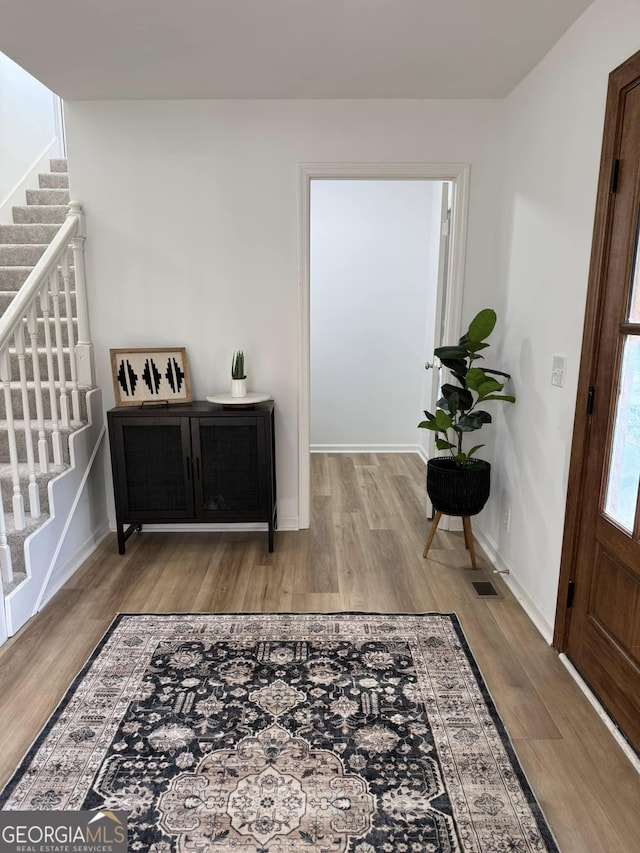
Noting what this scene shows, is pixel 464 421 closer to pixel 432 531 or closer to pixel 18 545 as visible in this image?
pixel 432 531

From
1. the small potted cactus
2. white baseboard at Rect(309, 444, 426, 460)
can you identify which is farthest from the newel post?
white baseboard at Rect(309, 444, 426, 460)

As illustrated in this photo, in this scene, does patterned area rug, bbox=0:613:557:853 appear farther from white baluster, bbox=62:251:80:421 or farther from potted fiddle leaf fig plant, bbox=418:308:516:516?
white baluster, bbox=62:251:80:421

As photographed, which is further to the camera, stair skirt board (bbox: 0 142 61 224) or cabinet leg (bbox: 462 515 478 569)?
stair skirt board (bbox: 0 142 61 224)

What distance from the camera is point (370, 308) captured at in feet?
17.1

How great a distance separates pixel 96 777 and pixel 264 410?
1863 mm

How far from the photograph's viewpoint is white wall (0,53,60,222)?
14.7ft

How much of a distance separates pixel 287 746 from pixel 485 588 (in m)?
1.42

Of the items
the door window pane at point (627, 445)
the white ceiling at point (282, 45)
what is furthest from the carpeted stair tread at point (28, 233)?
the door window pane at point (627, 445)

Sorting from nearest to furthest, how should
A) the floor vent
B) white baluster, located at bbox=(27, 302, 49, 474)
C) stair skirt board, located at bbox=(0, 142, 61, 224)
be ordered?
white baluster, located at bbox=(27, 302, 49, 474) → the floor vent → stair skirt board, located at bbox=(0, 142, 61, 224)

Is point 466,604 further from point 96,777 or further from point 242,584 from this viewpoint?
point 96,777

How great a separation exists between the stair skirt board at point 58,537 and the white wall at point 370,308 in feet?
8.06

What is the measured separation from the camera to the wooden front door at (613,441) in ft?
5.94

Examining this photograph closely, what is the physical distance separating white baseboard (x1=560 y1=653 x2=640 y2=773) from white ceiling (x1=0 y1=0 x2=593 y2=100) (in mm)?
2515

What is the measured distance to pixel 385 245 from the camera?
5.11 m
